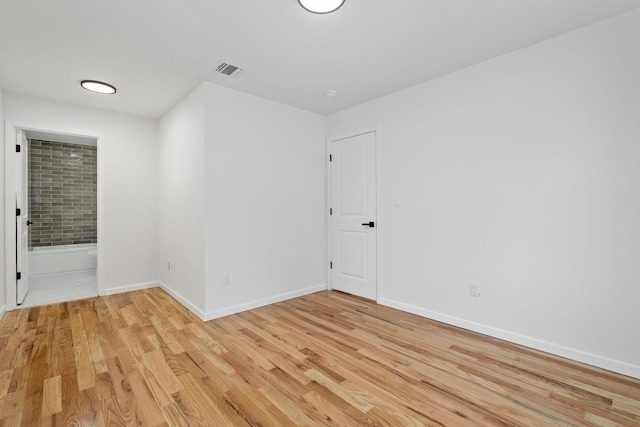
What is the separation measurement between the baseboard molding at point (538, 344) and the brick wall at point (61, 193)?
6.17 m

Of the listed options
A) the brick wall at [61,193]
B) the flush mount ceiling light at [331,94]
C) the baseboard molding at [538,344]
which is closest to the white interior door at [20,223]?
the brick wall at [61,193]

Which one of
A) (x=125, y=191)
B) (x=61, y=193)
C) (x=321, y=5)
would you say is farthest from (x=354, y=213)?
(x=61, y=193)

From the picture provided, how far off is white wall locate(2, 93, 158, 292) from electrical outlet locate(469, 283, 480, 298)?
4.19m

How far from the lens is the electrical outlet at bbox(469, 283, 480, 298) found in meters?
2.77

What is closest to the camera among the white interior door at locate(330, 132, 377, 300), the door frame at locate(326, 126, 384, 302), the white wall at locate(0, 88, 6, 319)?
the white wall at locate(0, 88, 6, 319)

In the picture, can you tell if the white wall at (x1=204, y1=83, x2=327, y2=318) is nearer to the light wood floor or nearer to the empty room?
the empty room

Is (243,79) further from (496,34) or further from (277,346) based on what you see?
(277,346)

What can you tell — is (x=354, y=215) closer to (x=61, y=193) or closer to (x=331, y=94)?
(x=331, y=94)

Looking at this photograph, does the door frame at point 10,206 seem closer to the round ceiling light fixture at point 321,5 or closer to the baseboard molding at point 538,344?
the round ceiling light fixture at point 321,5

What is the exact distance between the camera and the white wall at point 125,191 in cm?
395

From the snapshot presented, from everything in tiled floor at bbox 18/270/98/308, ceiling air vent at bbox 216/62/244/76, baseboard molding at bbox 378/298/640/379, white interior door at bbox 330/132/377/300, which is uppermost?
ceiling air vent at bbox 216/62/244/76

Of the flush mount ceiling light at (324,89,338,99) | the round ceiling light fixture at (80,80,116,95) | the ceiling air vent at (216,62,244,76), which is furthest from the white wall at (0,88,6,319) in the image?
the flush mount ceiling light at (324,89,338,99)

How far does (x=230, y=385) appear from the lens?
1949mm

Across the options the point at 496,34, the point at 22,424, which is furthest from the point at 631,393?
the point at 22,424
